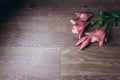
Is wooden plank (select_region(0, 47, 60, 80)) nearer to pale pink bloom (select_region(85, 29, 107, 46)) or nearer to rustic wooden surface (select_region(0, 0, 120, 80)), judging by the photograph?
rustic wooden surface (select_region(0, 0, 120, 80))

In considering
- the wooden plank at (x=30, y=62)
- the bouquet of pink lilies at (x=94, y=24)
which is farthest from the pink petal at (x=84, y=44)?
the wooden plank at (x=30, y=62)

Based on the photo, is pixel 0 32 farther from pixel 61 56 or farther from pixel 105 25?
pixel 105 25

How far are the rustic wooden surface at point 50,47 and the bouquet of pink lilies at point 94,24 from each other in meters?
0.03

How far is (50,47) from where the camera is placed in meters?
1.46

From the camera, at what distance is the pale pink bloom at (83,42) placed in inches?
56.8

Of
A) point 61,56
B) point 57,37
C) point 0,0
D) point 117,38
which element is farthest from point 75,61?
point 0,0

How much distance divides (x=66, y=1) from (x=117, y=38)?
1.41 ft

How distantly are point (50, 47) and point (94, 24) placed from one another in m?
0.32

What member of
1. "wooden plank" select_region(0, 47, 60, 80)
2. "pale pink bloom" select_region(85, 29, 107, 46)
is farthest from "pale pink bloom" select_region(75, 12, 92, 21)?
"wooden plank" select_region(0, 47, 60, 80)

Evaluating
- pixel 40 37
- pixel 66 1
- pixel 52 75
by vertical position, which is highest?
pixel 66 1

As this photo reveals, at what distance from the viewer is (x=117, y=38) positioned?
1489mm

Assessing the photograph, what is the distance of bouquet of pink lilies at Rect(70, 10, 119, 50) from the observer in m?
1.46

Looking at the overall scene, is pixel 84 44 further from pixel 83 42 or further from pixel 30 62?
pixel 30 62

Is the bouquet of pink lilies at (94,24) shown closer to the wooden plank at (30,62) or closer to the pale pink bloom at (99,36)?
the pale pink bloom at (99,36)
